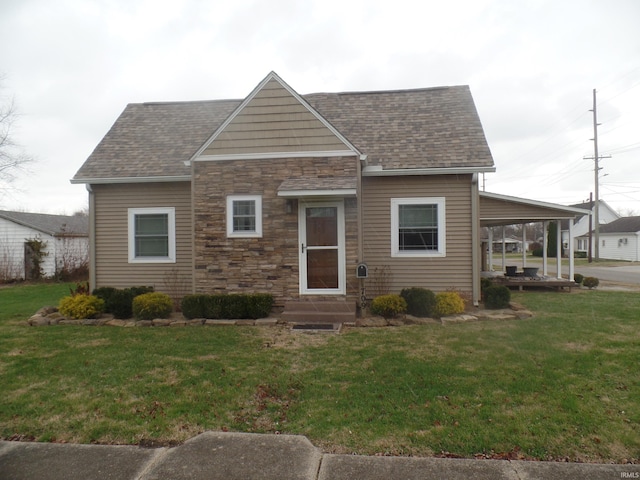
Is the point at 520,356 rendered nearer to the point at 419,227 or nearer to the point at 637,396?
the point at 637,396

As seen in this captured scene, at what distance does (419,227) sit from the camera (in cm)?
962

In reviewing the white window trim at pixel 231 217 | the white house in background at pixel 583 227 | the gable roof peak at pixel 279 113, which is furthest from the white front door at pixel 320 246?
the white house in background at pixel 583 227

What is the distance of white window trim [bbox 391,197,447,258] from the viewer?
947 centimetres

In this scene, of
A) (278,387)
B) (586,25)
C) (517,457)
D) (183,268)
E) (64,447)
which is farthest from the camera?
(183,268)

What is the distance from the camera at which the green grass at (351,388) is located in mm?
3492

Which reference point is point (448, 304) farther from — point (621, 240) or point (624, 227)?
point (624, 227)

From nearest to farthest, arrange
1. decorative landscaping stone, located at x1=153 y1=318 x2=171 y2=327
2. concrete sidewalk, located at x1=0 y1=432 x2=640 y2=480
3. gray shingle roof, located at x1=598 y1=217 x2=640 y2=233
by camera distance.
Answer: concrete sidewalk, located at x1=0 y1=432 x2=640 y2=480 < decorative landscaping stone, located at x1=153 y1=318 x2=171 y2=327 < gray shingle roof, located at x1=598 y1=217 x2=640 y2=233

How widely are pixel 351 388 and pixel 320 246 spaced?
4.55 m

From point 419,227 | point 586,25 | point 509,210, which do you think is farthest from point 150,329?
point 586,25

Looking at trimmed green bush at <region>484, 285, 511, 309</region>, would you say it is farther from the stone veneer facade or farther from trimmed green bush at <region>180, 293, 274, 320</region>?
trimmed green bush at <region>180, 293, 274, 320</region>

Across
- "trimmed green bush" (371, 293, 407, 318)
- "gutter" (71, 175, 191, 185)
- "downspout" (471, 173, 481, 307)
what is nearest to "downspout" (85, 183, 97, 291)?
"gutter" (71, 175, 191, 185)

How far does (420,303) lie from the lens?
8.38 metres

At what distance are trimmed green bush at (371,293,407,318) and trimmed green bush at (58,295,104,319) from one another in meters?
6.39

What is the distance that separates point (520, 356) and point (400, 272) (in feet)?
13.8
